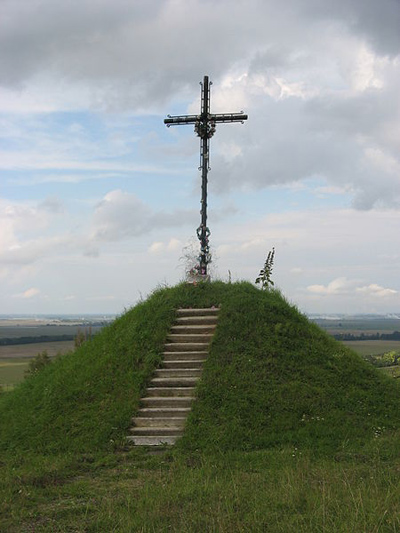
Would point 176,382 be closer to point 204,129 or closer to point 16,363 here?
point 204,129

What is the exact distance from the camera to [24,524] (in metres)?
5.98

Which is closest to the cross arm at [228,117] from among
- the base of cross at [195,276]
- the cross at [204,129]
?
the cross at [204,129]

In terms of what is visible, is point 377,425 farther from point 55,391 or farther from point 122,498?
point 55,391

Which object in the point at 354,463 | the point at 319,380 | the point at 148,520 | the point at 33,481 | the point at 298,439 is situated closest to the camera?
the point at 148,520

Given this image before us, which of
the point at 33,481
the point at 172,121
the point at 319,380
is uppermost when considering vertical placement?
the point at 172,121

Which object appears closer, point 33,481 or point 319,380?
point 33,481

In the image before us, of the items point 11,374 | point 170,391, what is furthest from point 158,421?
point 11,374

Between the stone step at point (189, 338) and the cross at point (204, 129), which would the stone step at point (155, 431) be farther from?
the cross at point (204, 129)

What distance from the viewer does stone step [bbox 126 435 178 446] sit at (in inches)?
378

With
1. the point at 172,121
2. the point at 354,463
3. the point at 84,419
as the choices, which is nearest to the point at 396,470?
the point at 354,463

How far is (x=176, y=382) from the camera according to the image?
1130 centimetres

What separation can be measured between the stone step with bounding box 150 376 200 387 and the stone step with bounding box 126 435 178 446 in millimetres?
1630

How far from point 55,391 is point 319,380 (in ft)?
18.7

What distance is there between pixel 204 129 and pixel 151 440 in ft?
32.8
